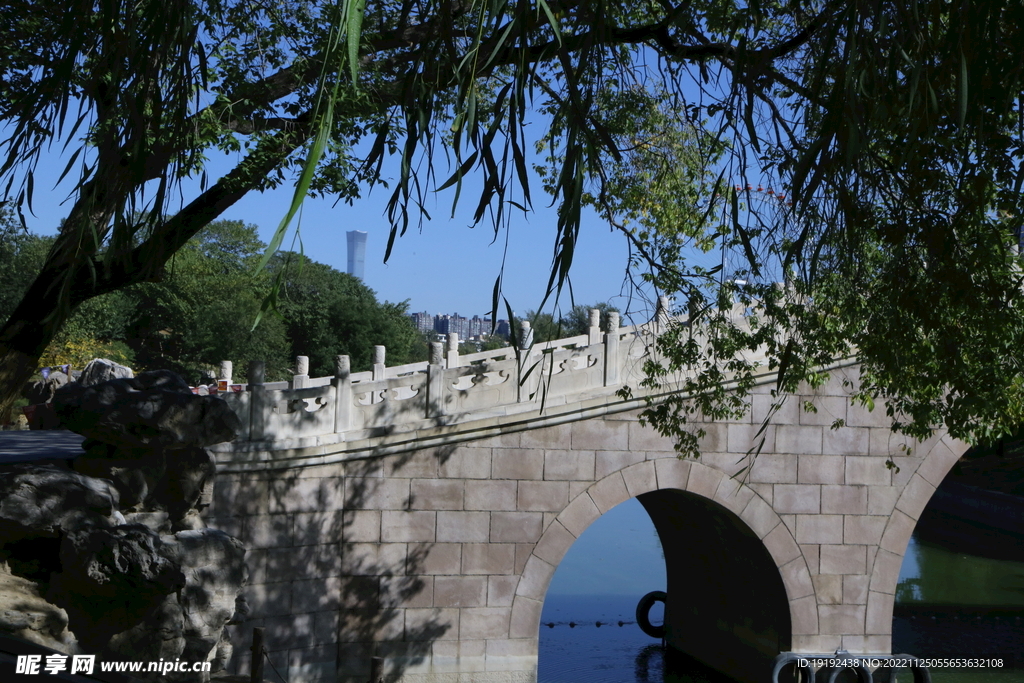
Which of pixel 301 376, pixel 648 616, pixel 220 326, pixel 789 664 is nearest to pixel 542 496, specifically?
pixel 789 664

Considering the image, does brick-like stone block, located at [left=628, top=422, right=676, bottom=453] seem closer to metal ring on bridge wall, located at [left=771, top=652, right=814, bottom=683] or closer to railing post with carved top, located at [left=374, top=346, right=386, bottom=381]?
metal ring on bridge wall, located at [left=771, top=652, right=814, bottom=683]

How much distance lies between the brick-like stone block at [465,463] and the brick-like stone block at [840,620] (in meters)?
4.23

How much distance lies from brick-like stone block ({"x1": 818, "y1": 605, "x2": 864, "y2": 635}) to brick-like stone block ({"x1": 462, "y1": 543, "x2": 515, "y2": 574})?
3666mm

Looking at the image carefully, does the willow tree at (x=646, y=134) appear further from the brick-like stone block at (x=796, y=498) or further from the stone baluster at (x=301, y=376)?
the stone baluster at (x=301, y=376)

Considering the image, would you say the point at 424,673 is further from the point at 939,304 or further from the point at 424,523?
the point at 939,304

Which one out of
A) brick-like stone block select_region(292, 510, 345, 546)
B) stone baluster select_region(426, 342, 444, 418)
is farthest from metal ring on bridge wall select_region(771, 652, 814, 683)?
brick-like stone block select_region(292, 510, 345, 546)

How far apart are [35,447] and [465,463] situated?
4.12 meters

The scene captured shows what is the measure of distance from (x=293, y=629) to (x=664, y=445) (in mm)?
4418

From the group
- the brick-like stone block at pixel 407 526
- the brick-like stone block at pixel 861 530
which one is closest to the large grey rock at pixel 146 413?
the brick-like stone block at pixel 407 526

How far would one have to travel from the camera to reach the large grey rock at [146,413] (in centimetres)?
632

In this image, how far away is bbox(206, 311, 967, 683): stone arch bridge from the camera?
29.8 ft

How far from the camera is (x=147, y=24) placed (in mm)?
3029

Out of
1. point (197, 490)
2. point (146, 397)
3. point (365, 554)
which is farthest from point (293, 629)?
point (146, 397)

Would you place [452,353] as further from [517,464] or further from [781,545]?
[781,545]
